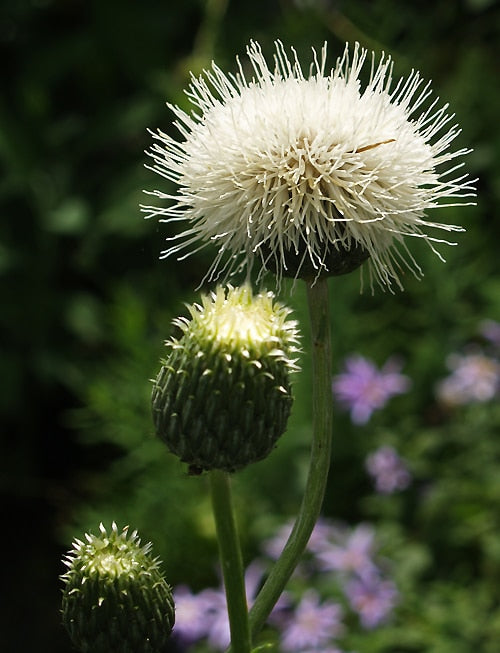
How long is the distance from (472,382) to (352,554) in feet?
2.17

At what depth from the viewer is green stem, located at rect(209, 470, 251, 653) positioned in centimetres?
120

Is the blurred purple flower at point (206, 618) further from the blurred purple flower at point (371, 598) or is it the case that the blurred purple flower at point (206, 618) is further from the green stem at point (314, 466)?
the green stem at point (314, 466)

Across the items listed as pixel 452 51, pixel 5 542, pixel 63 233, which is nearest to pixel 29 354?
pixel 63 233

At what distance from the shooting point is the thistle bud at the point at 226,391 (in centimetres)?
122

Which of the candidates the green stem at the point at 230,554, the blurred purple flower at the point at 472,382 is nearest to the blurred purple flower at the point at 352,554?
the blurred purple flower at the point at 472,382

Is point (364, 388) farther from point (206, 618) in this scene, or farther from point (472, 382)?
point (206, 618)

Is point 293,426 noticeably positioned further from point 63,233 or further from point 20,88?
point 20,88

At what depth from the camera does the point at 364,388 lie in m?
3.18

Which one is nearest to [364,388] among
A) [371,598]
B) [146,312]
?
[371,598]

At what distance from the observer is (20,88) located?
13.1 ft

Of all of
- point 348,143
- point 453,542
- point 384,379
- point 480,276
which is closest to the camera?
point 348,143

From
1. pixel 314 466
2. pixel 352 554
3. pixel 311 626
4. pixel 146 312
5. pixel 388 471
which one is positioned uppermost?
pixel 146 312

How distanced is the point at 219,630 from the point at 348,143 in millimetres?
1791

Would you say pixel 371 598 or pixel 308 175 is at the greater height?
pixel 371 598
